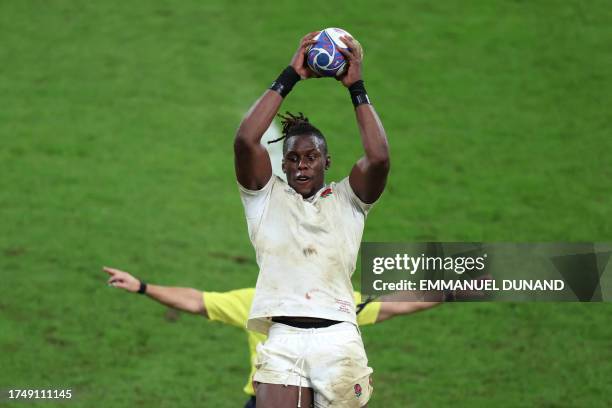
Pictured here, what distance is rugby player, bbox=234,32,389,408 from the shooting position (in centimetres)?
588

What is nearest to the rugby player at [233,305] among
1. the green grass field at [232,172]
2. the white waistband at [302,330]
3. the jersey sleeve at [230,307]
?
the jersey sleeve at [230,307]

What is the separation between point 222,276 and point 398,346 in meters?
2.27

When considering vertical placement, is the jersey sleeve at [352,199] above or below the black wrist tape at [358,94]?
below

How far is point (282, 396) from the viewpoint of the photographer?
19.2ft

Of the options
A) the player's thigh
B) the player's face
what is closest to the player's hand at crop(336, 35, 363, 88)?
the player's face

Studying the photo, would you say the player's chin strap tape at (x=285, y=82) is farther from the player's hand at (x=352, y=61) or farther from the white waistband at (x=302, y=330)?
the white waistband at (x=302, y=330)

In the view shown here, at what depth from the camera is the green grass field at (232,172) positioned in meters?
11.0

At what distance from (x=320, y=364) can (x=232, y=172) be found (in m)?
8.64

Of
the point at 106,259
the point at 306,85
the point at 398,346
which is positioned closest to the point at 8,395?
the point at 106,259

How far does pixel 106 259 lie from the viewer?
1262 cm

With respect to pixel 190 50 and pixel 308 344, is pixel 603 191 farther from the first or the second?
pixel 308 344

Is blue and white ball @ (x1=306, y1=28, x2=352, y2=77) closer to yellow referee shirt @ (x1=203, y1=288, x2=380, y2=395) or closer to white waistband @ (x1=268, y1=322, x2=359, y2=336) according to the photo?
white waistband @ (x1=268, y1=322, x2=359, y2=336)

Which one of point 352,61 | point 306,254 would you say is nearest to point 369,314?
point 306,254

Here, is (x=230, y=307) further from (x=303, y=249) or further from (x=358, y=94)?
(x=358, y=94)
